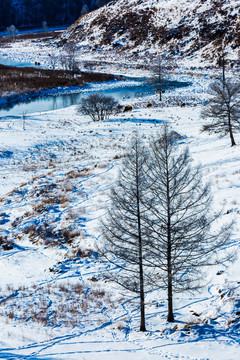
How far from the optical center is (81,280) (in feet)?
38.7

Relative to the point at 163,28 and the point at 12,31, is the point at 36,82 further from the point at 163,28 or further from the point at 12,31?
the point at 12,31

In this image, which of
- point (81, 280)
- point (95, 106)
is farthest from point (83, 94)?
point (81, 280)

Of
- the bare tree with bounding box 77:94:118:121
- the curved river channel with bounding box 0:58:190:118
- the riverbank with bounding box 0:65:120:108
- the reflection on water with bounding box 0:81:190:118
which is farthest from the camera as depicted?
the riverbank with bounding box 0:65:120:108

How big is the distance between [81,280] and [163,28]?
81.5 metres

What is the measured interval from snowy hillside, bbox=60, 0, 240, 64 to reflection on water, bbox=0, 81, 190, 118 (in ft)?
65.6

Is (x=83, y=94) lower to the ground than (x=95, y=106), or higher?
higher

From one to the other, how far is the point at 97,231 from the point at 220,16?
74.7 metres

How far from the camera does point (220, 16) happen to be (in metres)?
72.2

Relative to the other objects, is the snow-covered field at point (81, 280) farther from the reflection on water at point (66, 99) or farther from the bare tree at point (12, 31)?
the bare tree at point (12, 31)

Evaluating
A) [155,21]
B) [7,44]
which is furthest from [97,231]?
[7,44]

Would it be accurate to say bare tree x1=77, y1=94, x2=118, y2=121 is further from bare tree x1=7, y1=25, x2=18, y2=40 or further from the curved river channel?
bare tree x1=7, y1=25, x2=18, y2=40

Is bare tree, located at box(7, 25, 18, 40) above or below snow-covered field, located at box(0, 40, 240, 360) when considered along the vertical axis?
above

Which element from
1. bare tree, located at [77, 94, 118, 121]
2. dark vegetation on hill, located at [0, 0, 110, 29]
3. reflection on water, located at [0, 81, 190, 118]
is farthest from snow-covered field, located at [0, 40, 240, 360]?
dark vegetation on hill, located at [0, 0, 110, 29]

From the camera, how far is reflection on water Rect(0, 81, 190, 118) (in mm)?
43812
